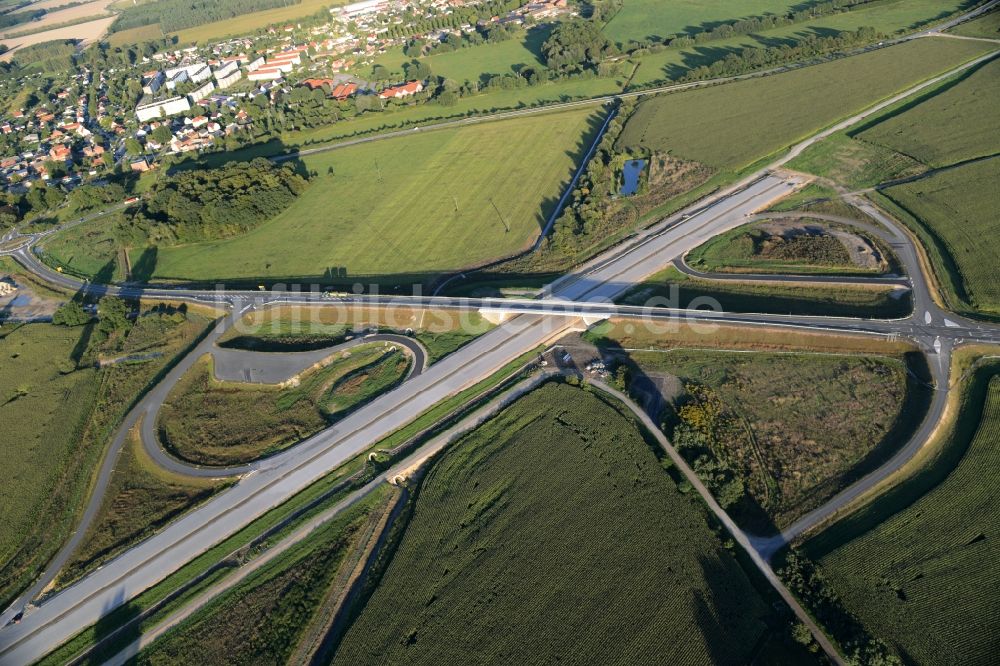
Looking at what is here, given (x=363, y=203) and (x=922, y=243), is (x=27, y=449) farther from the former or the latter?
(x=922, y=243)

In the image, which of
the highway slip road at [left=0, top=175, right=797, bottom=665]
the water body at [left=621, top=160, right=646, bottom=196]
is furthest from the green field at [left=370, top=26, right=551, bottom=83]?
the highway slip road at [left=0, top=175, right=797, bottom=665]

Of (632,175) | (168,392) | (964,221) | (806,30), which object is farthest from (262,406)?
(806,30)

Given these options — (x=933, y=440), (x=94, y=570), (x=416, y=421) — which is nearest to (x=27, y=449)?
(x=94, y=570)

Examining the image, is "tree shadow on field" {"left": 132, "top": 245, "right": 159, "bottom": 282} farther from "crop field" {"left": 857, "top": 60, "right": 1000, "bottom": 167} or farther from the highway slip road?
"crop field" {"left": 857, "top": 60, "right": 1000, "bottom": 167}

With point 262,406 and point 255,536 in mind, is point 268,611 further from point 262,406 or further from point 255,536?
point 262,406

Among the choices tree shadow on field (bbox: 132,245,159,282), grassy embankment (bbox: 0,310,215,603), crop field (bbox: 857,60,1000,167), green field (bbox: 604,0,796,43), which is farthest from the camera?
green field (bbox: 604,0,796,43)

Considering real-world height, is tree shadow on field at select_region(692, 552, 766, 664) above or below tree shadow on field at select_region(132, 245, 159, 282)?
below

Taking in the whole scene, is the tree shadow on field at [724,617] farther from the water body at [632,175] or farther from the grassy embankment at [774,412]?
the water body at [632,175]
